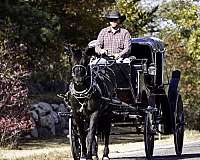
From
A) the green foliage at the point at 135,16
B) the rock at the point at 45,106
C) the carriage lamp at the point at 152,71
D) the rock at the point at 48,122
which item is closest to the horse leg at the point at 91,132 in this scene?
the carriage lamp at the point at 152,71

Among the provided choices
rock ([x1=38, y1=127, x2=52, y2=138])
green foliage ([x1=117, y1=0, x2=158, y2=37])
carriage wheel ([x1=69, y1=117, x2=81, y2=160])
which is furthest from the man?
green foliage ([x1=117, y1=0, x2=158, y2=37])

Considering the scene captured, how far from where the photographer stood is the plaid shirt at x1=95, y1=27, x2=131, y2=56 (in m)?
12.1

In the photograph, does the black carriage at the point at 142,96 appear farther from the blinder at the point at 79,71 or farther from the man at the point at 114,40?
the blinder at the point at 79,71

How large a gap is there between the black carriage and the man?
0.23 m

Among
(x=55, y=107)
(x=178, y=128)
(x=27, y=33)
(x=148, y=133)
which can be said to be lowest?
(x=55, y=107)

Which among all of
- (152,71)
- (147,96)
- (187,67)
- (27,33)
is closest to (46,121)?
(27,33)

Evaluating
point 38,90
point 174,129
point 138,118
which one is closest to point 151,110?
point 138,118

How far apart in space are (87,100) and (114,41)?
68.8 inches

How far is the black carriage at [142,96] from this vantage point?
11961 mm

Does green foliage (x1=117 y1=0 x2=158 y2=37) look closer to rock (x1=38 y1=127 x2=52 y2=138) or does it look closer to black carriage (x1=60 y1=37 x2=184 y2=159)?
rock (x1=38 y1=127 x2=52 y2=138)

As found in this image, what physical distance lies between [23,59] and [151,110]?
37.0 feet

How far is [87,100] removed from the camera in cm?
1087

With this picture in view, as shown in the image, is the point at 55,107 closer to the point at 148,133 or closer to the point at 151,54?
the point at 151,54

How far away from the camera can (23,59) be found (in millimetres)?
22734
